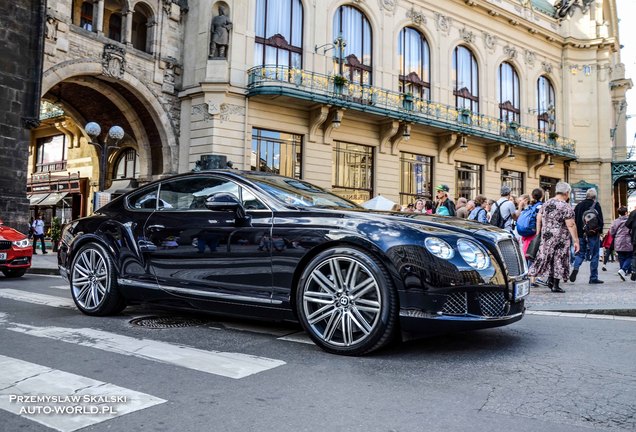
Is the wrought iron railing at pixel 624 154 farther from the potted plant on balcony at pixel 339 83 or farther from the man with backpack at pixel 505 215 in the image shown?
the man with backpack at pixel 505 215

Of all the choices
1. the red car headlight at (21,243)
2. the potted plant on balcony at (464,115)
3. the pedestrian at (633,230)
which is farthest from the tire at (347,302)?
the potted plant on balcony at (464,115)

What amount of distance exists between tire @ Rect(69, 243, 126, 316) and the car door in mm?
662

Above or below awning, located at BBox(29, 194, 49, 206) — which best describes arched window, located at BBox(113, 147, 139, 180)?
above

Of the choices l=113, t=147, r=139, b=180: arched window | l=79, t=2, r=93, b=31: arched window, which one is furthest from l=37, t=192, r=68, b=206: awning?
→ l=79, t=2, r=93, b=31: arched window

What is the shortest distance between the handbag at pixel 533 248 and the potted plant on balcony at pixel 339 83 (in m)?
14.3

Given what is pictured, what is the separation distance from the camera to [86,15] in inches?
843

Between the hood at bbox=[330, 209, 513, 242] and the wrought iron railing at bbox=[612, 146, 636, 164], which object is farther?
the wrought iron railing at bbox=[612, 146, 636, 164]

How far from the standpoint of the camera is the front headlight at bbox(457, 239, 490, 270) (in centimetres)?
395

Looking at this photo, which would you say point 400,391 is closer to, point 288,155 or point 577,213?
point 577,213

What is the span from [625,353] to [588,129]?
37.0 metres

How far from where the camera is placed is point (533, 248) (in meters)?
9.60

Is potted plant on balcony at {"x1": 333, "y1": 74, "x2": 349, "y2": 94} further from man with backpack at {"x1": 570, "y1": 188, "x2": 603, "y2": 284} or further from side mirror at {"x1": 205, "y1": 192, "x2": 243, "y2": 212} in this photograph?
side mirror at {"x1": 205, "y1": 192, "x2": 243, "y2": 212}

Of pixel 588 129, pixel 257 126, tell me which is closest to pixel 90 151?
pixel 257 126

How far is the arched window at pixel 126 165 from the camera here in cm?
2448
